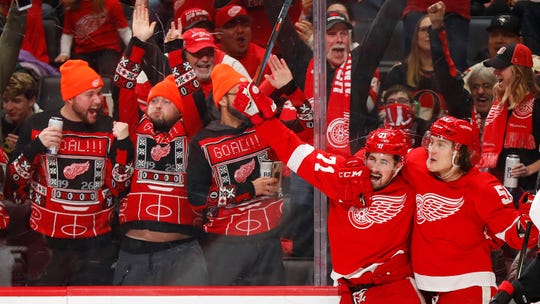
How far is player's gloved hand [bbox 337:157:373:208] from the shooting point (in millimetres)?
4238

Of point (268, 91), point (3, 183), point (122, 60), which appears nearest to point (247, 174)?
point (268, 91)

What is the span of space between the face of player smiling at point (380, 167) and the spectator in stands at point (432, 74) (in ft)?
0.90

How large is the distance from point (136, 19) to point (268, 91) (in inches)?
21.2

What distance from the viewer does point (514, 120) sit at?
4430mm

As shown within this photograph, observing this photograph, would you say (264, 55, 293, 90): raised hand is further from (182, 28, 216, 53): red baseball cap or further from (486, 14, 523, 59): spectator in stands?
(486, 14, 523, 59): spectator in stands

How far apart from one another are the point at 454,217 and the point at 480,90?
0.51m

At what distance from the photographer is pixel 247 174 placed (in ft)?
14.7

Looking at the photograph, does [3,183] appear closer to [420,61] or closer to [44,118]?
[44,118]

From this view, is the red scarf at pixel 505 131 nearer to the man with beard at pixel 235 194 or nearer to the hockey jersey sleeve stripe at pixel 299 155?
the hockey jersey sleeve stripe at pixel 299 155

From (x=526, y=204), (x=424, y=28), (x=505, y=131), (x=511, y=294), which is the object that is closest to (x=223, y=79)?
(x=424, y=28)

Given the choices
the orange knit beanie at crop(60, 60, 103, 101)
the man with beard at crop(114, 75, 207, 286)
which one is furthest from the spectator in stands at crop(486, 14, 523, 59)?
the orange knit beanie at crop(60, 60, 103, 101)

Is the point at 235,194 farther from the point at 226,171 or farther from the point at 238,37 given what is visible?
the point at 238,37

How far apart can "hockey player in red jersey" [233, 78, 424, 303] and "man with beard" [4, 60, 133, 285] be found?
1.68 feet

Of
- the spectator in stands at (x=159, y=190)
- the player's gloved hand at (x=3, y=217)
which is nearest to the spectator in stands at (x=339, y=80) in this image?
the spectator in stands at (x=159, y=190)
